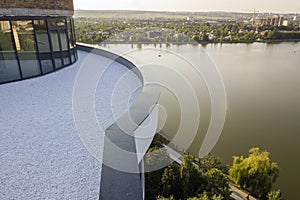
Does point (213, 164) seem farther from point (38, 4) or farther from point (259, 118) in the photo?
point (38, 4)

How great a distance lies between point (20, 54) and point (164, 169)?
457 centimetres

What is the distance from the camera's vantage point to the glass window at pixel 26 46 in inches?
204

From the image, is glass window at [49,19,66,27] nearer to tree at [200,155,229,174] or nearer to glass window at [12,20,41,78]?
glass window at [12,20,41,78]

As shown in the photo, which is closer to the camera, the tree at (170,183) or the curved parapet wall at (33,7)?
the curved parapet wall at (33,7)

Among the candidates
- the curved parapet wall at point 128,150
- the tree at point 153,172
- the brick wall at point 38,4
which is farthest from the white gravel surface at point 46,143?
the tree at point 153,172

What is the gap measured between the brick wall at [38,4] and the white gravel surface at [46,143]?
1.76 meters

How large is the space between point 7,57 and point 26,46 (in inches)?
20.0

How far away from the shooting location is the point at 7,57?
5.19 meters

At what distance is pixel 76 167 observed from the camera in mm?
2615

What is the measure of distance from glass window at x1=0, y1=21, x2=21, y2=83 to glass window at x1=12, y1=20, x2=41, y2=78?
12cm

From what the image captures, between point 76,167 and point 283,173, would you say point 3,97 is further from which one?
point 283,173

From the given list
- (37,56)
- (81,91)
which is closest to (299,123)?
(81,91)

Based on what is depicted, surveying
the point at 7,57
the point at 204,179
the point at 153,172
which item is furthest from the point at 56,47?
the point at 204,179

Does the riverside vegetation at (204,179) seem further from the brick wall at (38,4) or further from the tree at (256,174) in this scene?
the brick wall at (38,4)
